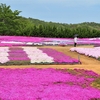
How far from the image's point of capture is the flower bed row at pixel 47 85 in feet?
42.2

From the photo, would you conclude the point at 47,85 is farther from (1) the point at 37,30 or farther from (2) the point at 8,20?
(2) the point at 8,20

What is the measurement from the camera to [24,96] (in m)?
12.7

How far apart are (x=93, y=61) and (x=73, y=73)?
8410 mm

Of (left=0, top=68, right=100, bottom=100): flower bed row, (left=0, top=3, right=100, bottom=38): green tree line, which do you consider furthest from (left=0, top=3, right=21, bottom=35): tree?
(left=0, top=68, right=100, bottom=100): flower bed row

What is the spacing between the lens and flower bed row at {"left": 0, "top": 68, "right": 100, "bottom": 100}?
12.9 m

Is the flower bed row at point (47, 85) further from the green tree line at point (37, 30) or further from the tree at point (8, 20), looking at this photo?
the tree at point (8, 20)

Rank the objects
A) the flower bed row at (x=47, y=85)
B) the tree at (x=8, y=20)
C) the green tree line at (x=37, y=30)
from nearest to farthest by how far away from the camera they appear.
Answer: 1. the flower bed row at (x=47, y=85)
2. the green tree line at (x=37, y=30)
3. the tree at (x=8, y=20)

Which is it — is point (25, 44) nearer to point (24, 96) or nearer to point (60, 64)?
point (60, 64)

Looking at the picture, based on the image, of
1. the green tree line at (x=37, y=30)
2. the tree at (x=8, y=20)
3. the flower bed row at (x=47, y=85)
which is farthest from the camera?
the tree at (x=8, y=20)

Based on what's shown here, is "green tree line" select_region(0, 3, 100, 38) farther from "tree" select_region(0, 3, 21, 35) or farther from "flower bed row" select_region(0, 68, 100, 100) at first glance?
"flower bed row" select_region(0, 68, 100, 100)

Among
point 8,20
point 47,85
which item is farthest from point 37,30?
point 47,85

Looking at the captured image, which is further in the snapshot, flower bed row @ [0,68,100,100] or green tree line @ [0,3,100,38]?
green tree line @ [0,3,100,38]

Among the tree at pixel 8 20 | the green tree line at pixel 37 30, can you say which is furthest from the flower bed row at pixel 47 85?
the tree at pixel 8 20

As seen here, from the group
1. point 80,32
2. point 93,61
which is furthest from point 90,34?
point 93,61
